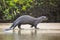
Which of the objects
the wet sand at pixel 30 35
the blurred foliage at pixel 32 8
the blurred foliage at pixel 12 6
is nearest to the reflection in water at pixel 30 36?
the wet sand at pixel 30 35

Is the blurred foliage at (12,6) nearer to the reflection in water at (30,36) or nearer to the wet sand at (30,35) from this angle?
the wet sand at (30,35)

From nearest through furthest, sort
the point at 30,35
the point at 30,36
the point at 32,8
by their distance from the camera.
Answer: the point at 30,36
the point at 30,35
the point at 32,8

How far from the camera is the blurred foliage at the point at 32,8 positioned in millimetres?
17562

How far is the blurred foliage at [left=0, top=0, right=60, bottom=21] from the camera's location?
1756 cm

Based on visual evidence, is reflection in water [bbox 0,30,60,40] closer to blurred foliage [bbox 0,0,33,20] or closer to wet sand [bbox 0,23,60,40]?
wet sand [bbox 0,23,60,40]

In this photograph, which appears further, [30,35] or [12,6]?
[12,6]

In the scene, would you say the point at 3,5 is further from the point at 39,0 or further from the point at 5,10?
the point at 39,0

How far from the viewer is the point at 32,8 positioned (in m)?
17.7

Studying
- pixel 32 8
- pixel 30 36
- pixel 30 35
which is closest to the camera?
pixel 30 36

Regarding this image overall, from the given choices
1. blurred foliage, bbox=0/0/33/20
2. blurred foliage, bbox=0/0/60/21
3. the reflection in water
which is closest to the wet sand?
the reflection in water

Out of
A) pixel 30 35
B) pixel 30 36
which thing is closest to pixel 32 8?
pixel 30 35

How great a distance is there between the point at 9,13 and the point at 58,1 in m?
2.79

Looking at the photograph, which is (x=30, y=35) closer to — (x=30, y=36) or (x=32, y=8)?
(x=30, y=36)

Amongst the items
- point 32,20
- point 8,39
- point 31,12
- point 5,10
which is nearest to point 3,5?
point 5,10
